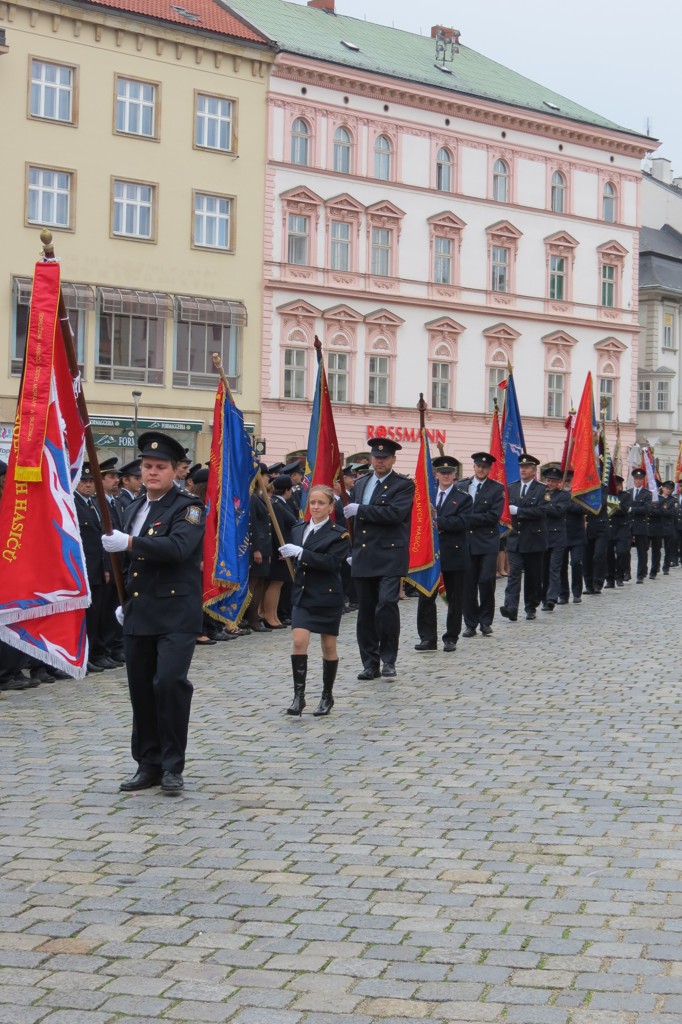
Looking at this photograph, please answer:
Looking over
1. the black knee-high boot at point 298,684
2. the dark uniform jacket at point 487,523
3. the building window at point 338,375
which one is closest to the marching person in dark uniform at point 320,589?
the black knee-high boot at point 298,684

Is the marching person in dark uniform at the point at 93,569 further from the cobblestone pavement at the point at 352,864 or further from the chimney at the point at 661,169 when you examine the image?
the chimney at the point at 661,169

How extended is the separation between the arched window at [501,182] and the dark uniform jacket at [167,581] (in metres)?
41.9

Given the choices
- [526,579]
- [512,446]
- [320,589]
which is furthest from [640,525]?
[320,589]

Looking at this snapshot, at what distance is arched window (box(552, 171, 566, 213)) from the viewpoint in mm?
50188

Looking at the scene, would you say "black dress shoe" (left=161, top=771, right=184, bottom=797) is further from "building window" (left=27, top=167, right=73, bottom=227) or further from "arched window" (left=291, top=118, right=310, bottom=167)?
"arched window" (left=291, top=118, right=310, bottom=167)

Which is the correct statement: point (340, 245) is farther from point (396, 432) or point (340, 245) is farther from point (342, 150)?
point (396, 432)

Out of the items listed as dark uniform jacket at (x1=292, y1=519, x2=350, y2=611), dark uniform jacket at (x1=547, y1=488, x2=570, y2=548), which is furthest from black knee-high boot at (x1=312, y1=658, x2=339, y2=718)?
dark uniform jacket at (x1=547, y1=488, x2=570, y2=548)

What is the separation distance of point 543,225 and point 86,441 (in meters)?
43.6

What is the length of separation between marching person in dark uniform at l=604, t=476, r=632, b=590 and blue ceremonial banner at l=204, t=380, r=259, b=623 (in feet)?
39.2

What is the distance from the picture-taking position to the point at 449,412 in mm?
47156

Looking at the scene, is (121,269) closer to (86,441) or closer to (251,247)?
(251,247)

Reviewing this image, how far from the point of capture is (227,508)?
1311cm

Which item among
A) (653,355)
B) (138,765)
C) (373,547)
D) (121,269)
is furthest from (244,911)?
(653,355)

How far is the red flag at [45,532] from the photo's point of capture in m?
8.09
